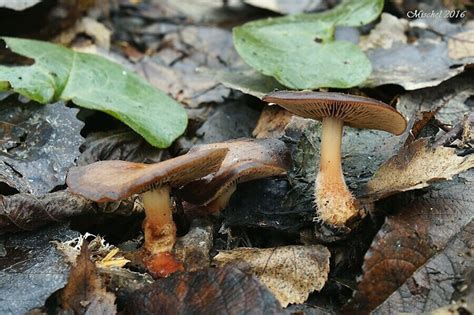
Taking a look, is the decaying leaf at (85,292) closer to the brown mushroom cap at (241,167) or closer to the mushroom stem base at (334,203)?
the brown mushroom cap at (241,167)

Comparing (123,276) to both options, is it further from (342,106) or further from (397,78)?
(397,78)

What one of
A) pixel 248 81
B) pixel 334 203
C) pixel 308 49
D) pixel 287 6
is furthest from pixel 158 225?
pixel 287 6

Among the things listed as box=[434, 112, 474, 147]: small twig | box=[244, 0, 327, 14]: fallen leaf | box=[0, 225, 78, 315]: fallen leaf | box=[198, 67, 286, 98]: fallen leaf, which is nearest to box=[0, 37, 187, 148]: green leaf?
box=[198, 67, 286, 98]: fallen leaf

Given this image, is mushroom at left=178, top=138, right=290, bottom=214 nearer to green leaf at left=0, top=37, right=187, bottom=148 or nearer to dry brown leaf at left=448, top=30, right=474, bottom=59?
green leaf at left=0, top=37, right=187, bottom=148

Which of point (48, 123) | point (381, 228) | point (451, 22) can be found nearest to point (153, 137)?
point (48, 123)

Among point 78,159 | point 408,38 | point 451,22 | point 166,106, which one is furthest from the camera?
point 451,22

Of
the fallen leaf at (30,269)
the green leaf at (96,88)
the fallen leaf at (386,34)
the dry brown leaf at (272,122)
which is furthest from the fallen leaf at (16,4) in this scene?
the fallen leaf at (386,34)
